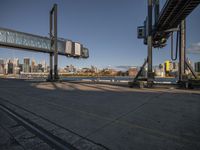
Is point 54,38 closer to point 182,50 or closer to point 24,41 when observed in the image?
point 24,41

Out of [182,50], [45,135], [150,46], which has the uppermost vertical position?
[150,46]

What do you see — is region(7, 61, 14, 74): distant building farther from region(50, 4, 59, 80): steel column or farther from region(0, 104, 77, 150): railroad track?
region(0, 104, 77, 150): railroad track

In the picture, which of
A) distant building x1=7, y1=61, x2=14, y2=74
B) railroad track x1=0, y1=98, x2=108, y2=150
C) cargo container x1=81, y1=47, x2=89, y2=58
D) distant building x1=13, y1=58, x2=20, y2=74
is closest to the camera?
railroad track x1=0, y1=98, x2=108, y2=150

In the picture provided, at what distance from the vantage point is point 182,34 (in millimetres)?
16109

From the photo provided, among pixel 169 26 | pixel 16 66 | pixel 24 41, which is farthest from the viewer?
pixel 16 66

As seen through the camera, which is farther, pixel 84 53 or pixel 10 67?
pixel 10 67

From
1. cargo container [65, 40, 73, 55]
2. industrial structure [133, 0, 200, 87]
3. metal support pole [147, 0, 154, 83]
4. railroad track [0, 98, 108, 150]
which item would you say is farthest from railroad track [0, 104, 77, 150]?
cargo container [65, 40, 73, 55]

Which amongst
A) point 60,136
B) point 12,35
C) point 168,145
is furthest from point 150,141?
point 12,35

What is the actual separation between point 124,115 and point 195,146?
2.78 meters

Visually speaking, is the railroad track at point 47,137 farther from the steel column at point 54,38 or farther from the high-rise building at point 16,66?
the high-rise building at point 16,66

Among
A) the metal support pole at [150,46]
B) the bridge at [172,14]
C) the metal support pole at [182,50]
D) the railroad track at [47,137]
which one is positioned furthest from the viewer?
the metal support pole at [150,46]

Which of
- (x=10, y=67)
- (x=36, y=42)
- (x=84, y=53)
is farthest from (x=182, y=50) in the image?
(x=10, y=67)

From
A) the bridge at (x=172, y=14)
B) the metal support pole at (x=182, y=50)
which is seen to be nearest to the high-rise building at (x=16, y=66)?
the bridge at (x=172, y=14)

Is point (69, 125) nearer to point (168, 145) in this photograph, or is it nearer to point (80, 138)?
point (80, 138)
